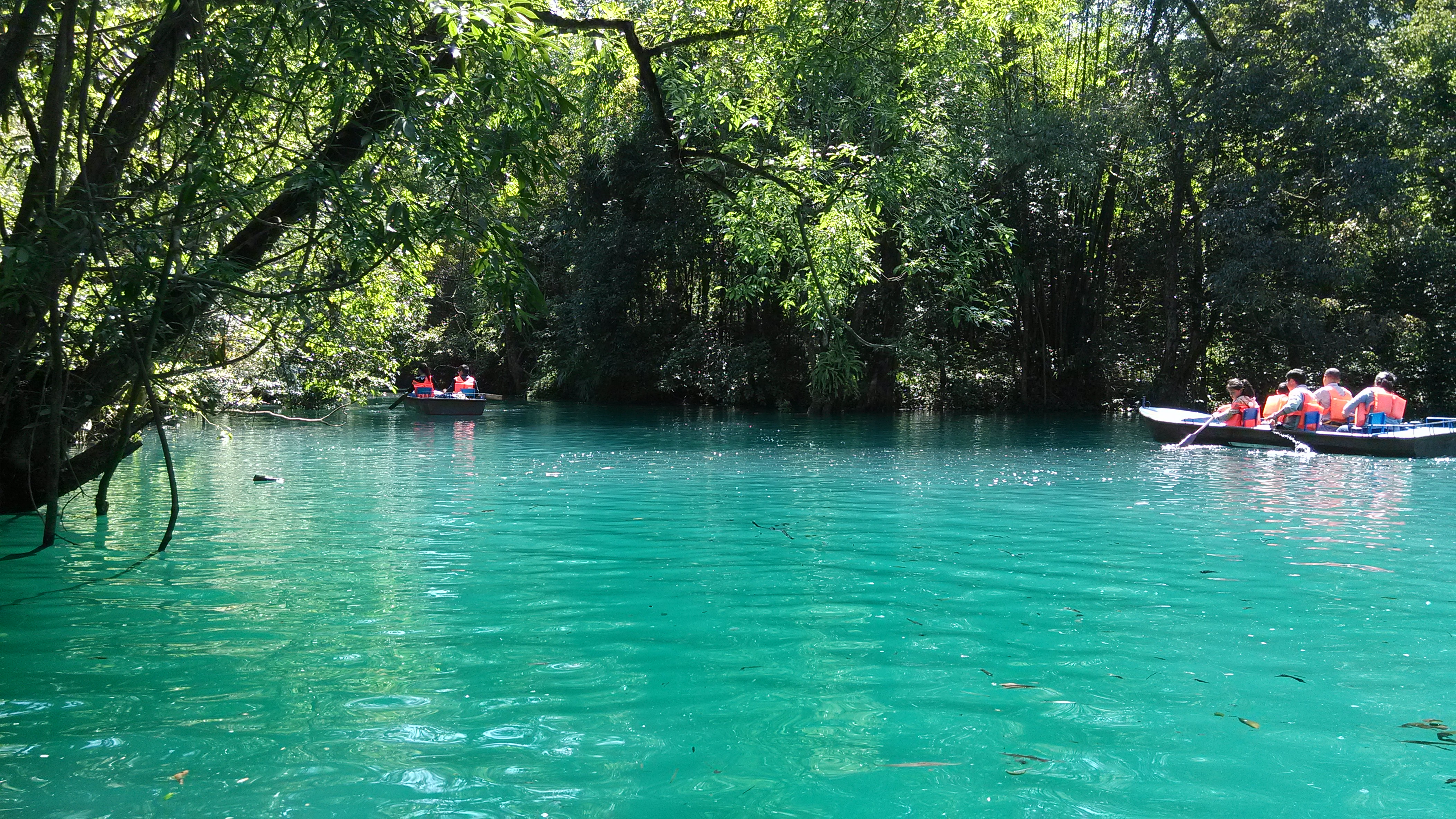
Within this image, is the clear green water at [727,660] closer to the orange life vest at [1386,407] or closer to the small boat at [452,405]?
the orange life vest at [1386,407]

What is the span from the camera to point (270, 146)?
229 inches

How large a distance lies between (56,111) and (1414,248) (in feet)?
94.5

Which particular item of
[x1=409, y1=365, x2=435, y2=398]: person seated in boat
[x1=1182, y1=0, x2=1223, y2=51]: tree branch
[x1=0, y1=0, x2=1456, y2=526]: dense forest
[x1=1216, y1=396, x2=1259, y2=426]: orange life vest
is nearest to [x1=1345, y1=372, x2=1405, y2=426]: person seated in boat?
[x1=1216, y1=396, x2=1259, y2=426]: orange life vest

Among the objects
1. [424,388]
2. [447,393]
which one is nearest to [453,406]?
[424,388]

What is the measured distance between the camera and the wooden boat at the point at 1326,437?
1603 cm

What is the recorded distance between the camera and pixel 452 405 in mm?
25953

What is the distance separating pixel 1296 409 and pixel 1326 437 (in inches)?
26.2

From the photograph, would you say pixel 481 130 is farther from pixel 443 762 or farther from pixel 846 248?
pixel 846 248

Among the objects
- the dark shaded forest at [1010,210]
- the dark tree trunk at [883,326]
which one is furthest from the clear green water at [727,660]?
the dark tree trunk at [883,326]

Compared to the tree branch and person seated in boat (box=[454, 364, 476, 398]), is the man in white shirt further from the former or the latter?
person seated in boat (box=[454, 364, 476, 398])

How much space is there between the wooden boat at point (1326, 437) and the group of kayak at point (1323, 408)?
14cm

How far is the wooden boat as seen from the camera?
16.0 m

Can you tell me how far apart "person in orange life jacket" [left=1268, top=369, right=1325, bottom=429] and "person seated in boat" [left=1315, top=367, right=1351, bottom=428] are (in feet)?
0.40

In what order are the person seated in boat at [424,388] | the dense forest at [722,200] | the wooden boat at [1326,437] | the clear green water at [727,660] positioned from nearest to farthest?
the clear green water at [727,660]
the dense forest at [722,200]
the wooden boat at [1326,437]
the person seated in boat at [424,388]
